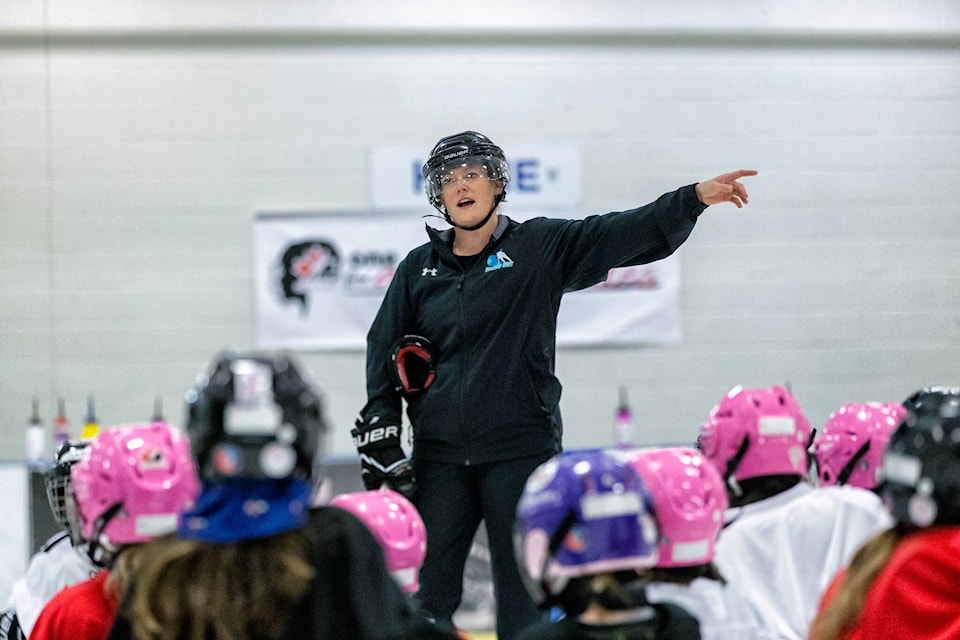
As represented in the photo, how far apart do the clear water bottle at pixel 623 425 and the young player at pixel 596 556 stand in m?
6.96

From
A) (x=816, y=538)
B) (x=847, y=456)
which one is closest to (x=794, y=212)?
(x=847, y=456)

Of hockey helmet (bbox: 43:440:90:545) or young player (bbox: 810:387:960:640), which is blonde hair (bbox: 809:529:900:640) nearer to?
young player (bbox: 810:387:960:640)

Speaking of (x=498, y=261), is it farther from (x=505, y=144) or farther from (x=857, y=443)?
(x=505, y=144)

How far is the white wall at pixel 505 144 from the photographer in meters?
9.10

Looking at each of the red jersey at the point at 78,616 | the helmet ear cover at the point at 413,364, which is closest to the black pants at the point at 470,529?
the helmet ear cover at the point at 413,364

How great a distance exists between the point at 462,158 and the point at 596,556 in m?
2.24

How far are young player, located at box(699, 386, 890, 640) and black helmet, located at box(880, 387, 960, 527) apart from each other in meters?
0.89

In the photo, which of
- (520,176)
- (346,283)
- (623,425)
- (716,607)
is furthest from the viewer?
(520,176)

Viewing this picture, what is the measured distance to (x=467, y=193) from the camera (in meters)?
3.92

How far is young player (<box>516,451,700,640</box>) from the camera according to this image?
6.51ft

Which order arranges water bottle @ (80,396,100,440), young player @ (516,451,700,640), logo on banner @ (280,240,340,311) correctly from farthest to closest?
logo on banner @ (280,240,340,311)
water bottle @ (80,396,100,440)
young player @ (516,451,700,640)

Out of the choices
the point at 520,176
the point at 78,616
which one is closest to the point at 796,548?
the point at 78,616

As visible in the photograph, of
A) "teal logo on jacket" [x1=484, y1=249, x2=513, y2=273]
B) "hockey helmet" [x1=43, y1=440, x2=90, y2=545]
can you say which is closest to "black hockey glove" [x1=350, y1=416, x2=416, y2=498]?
"teal logo on jacket" [x1=484, y1=249, x2=513, y2=273]

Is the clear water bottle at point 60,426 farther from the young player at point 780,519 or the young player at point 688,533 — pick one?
the young player at point 688,533
